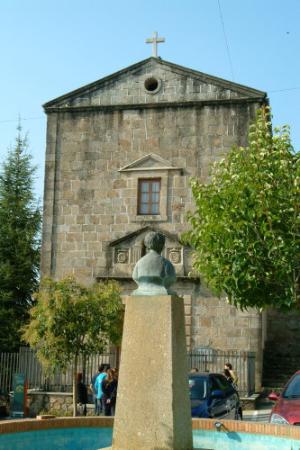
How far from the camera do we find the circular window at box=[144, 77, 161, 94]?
22.2m

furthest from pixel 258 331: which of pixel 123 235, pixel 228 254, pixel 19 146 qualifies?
pixel 19 146

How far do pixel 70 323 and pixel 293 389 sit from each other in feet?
21.9

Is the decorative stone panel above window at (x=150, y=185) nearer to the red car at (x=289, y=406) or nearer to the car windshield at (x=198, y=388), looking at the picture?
the car windshield at (x=198, y=388)

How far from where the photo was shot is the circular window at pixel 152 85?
2223cm

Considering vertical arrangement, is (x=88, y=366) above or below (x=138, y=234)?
below

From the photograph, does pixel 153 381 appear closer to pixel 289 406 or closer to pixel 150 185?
pixel 289 406

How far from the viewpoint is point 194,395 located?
43.1 ft

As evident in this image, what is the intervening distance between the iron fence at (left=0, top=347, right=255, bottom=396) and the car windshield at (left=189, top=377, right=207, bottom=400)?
6058 mm

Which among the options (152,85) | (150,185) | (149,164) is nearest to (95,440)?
(150,185)

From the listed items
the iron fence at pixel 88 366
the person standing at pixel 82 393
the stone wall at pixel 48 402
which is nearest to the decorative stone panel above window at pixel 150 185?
the iron fence at pixel 88 366

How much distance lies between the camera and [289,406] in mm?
10930

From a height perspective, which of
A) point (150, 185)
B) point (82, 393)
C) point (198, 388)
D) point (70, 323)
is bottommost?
point (82, 393)

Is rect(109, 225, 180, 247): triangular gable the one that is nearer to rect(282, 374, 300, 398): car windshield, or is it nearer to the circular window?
the circular window

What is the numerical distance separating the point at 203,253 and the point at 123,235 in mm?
6723
